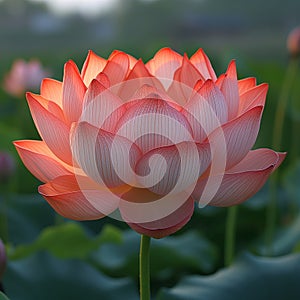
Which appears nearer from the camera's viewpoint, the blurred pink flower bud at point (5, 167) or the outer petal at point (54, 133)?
the outer petal at point (54, 133)

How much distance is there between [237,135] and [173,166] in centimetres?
5

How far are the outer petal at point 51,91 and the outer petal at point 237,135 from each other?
0.43 ft

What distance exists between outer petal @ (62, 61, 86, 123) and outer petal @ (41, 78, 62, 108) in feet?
0.12

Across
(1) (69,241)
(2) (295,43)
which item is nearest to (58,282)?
(1) (69,241)

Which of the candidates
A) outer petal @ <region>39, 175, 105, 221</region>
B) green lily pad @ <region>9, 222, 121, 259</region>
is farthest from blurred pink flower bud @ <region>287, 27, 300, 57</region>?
outer petal @ <region>39, 175, 105, 221</region>

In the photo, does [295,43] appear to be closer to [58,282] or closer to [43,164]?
[58,282]

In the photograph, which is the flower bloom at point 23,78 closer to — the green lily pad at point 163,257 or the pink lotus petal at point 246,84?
the green lily pad at point 163,257

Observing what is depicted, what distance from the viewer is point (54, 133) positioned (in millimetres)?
471

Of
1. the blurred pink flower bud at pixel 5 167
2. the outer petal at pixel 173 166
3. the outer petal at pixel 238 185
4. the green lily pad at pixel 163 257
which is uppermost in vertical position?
the outer petal at pixel 173 166

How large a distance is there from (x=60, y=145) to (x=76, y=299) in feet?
0.95

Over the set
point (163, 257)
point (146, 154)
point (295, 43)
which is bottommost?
point (163, 257)

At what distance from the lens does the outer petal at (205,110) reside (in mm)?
459

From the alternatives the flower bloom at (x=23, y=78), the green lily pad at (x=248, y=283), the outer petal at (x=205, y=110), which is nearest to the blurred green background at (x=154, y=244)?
the green lily pad at (x=248, y=283)

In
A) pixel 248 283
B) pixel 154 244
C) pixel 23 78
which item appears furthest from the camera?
pixel 23 78
